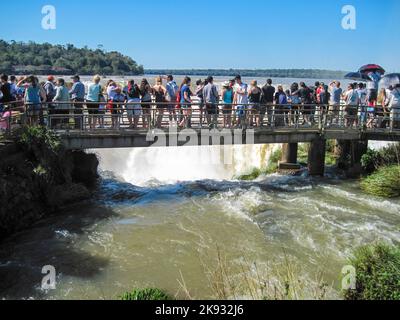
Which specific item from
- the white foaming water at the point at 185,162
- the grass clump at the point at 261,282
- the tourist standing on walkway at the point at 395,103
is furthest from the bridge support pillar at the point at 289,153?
the grass clump at the point at 261,282

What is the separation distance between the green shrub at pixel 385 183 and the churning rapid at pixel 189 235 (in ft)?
1.62

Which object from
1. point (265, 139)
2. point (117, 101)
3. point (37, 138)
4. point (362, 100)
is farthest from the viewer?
point (362, 100)

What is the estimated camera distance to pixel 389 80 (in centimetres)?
2066

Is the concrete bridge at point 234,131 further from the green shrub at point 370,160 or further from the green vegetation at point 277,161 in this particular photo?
the green vegetation at point 277,161

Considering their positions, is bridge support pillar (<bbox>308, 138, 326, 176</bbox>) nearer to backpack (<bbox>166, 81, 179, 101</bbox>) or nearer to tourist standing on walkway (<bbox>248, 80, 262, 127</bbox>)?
tourist standing on walkway (<bbox>248, 80, 262, 127</bbox>)

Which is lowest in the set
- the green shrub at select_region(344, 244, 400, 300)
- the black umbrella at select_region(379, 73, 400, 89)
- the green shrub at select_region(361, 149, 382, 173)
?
the green shrub at select_region(344, 244, 400, 300)

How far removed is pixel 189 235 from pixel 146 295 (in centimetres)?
402

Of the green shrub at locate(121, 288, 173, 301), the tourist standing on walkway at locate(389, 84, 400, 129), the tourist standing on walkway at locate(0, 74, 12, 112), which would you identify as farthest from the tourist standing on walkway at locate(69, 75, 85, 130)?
the tourist standing on walkway at locate(389, 84, 400, 129)

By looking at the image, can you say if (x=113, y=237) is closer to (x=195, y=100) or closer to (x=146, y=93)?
(x=146, y=93)

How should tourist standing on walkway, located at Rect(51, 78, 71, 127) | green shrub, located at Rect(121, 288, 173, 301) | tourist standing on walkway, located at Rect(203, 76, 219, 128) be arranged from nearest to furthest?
green shrub, located at Rect(121, 288, 173, 301) < tourist standing on walkway, located at Rect(51, 78, 71, 127) < tourist standing on walkway, located at Rect(203, 76, 219, 128)

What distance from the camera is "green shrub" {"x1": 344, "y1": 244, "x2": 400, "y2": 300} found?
316 inches

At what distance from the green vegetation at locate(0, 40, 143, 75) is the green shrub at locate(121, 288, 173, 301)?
102364 millimetres

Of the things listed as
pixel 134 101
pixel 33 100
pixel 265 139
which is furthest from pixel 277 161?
pixel 33 100

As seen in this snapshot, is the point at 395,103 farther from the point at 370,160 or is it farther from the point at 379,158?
the point at 370,160
